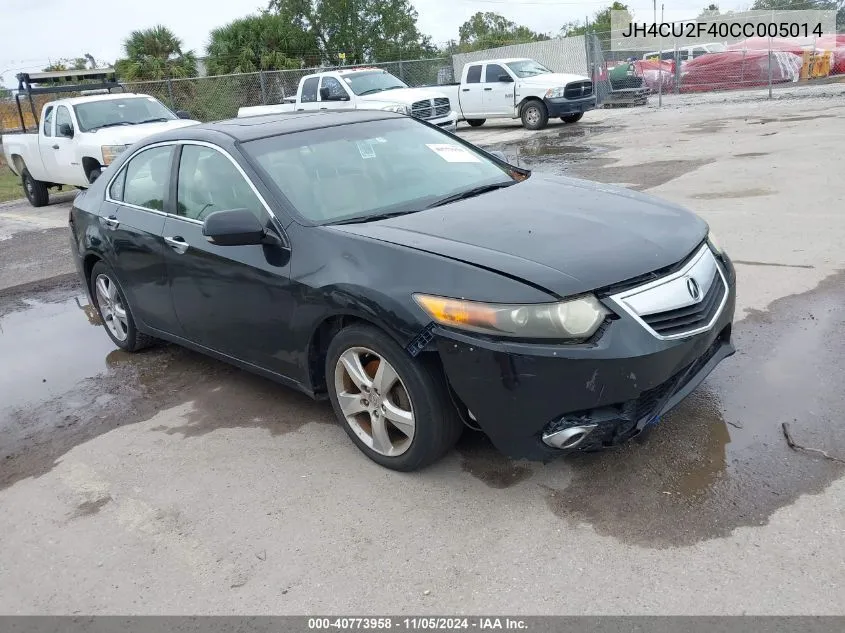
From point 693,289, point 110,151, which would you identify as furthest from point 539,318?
point 110,151

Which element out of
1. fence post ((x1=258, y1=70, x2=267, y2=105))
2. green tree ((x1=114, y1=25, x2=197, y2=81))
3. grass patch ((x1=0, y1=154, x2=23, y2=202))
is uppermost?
green tree ((x1=114, y1=25, x2=197, y2=81))

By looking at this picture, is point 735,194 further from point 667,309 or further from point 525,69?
point 525,69

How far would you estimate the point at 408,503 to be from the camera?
3.29 meters

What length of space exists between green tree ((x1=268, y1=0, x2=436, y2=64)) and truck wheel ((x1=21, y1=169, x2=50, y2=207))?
39.0 m

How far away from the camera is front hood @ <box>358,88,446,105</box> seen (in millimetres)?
16578

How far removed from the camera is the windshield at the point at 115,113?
1259cm

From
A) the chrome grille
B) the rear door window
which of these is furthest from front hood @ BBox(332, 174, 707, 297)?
the rear door window

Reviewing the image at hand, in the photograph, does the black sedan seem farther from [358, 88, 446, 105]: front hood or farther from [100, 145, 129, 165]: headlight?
[358, 88, 446, 105]: front hood

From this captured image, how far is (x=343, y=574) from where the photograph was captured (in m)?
2.87

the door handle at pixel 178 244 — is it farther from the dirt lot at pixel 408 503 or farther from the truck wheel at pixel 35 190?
the truck wheel at pixel 35 190

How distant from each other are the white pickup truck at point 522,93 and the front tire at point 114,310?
1563 cm

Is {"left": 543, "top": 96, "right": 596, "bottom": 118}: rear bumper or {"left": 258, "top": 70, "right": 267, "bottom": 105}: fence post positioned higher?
{"left": 258, "top": 70, "right": 267, "bottom": 105}: fence post

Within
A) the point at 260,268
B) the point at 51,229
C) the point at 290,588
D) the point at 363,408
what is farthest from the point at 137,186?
the point at 51,229

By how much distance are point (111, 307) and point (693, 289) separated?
4157 mm
